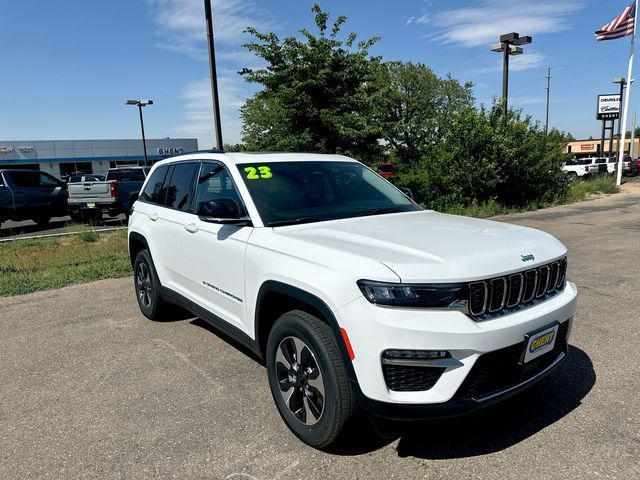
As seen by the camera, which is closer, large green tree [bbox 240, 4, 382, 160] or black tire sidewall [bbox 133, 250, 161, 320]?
black tire sidewall [bbox 133, 250, 161, 320]

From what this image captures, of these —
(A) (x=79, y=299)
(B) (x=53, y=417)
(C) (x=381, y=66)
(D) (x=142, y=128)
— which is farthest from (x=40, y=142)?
(B) (x=53, y=417)

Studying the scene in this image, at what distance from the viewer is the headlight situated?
2.38m

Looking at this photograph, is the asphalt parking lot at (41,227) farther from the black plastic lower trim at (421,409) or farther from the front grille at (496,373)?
the front grille at (496,373)

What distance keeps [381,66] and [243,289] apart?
43.0 ft

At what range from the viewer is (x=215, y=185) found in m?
4.05

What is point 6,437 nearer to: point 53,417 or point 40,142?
point 53,417

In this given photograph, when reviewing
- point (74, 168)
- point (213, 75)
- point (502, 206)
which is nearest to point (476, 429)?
point (213, 75)

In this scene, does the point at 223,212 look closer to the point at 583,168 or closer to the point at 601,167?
the point at 583,168

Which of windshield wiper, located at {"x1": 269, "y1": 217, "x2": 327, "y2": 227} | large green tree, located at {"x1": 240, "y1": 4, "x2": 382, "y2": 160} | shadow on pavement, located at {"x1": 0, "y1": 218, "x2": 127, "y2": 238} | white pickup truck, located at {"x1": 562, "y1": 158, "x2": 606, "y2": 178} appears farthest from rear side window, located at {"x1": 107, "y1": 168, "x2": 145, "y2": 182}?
white pickup truck, located at {"x1": 562, "y1": 158, "x2": 606, "y2": 178}

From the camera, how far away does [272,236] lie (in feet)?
10.3

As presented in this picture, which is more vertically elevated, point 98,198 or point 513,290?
point 513,290

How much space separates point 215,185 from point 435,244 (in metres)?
2.09

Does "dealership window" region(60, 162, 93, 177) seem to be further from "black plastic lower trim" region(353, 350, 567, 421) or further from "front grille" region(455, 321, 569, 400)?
"front grille" region(455, 321, 569, 400)

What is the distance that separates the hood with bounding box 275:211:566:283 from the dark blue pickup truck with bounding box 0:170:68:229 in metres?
13.7
